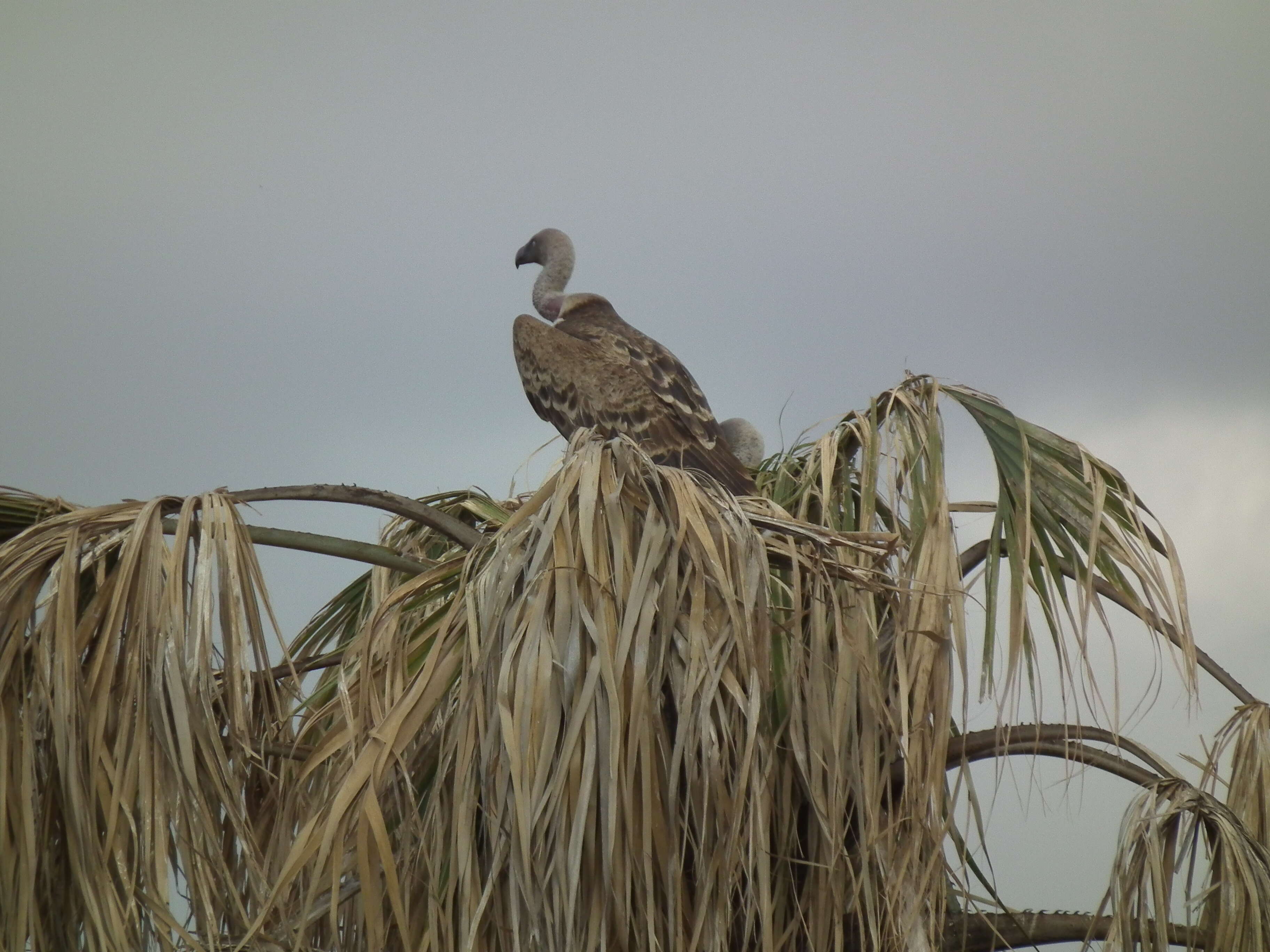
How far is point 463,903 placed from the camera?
11.0ft

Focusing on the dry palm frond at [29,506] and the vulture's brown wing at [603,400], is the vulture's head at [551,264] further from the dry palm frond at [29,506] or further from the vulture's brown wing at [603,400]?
the dry palm frond at [29,506]

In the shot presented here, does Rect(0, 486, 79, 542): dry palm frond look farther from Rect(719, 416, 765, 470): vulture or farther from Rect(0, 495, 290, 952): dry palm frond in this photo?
Rect(719, 416, 765, 470): vulture

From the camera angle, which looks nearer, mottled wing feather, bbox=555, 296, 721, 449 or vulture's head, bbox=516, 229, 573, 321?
mottled wing feather, bbox=555, 296, 721, 449

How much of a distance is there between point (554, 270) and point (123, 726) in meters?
5.87

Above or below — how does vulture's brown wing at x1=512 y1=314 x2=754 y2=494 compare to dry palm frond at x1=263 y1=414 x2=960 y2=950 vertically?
above

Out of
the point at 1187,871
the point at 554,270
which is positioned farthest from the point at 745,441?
the point at 1187,871

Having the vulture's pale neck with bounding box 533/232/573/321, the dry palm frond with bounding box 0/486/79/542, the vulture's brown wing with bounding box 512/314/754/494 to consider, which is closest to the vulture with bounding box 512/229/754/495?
the vulture's brown wing with bounding box 512/314/754/494

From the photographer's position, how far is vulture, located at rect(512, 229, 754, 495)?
21.6ft

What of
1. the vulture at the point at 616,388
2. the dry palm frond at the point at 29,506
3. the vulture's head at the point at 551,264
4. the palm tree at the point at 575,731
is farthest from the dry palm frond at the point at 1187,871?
the vulture's head at the point at 551,264

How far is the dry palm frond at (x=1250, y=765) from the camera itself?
4.71m

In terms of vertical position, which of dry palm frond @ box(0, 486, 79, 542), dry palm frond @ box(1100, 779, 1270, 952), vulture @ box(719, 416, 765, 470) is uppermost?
vulture @ box(719, 416, 765, 470)

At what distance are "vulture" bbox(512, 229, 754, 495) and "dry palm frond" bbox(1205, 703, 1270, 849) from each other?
2.25m

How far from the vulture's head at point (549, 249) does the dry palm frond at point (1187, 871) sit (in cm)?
588

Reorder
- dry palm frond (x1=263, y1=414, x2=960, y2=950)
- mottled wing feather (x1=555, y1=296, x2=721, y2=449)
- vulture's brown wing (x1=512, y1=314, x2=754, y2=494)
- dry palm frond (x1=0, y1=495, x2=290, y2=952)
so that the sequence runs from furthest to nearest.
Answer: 1. mottled wing feather (x1=555, y1=296, x2=721, y2=449)
2. vulture's brown wing (x1=512, y1=314, x2=754, y2=494)
3. dry palm frond (x1=0, y1=495, x2=290, y2=952)
4. dry palm frond (x1=263, y1=414, x2=960, y2=950)
